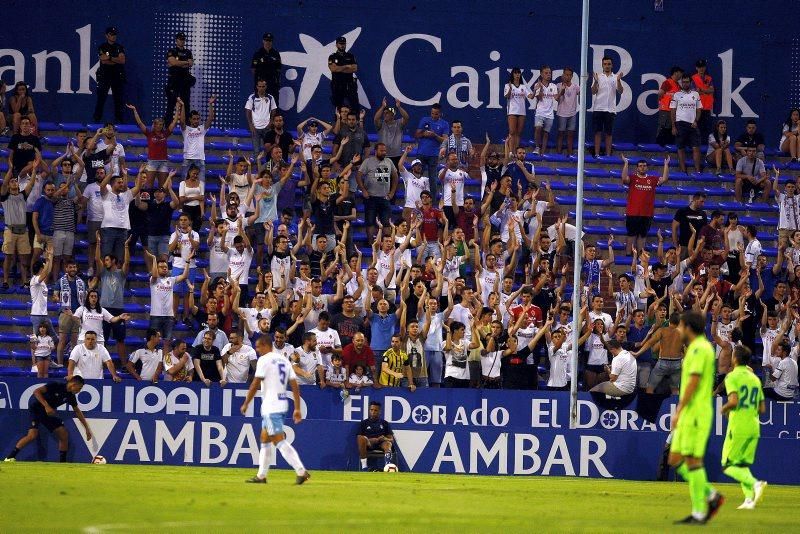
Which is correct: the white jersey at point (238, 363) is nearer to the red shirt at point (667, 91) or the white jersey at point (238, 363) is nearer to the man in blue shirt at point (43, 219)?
the man in blue shirt at point (43, 219)

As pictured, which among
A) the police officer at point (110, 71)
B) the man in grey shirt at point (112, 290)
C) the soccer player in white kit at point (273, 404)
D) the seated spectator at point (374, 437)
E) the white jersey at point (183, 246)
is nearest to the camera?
the soccer player in white kit at point (273, 404)

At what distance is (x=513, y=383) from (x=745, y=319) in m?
5.24

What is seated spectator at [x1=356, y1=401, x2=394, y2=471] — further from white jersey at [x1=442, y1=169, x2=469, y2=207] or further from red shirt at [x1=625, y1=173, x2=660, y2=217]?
red shirt at [x1=625, y1=173, x2=660, y2=217]

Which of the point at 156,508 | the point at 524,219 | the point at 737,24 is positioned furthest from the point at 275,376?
the point at 737,24

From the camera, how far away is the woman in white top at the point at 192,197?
27750mm

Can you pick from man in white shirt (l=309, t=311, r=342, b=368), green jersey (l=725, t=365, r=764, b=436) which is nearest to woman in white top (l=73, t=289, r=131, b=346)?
man in white shirt (l=309, t=311, r=342, b=368)

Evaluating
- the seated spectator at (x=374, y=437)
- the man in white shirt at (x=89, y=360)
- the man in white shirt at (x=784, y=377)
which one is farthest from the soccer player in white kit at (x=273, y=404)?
the man in white shirt at (x=784, y=377)

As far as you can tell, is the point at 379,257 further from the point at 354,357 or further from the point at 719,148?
the point at 719,148

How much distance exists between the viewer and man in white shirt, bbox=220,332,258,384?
2384 centimetres

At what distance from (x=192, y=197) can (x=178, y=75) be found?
4177mm

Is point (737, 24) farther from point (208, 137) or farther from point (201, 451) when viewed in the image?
point (201, 451)

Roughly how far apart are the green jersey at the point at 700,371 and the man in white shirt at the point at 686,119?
1976 centimetres

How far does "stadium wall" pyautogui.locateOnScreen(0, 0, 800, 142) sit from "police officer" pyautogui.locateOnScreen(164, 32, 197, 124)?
2339 mm

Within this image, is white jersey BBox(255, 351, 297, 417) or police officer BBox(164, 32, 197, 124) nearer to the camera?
white jersey BBox(255, 351, 297, 417)
